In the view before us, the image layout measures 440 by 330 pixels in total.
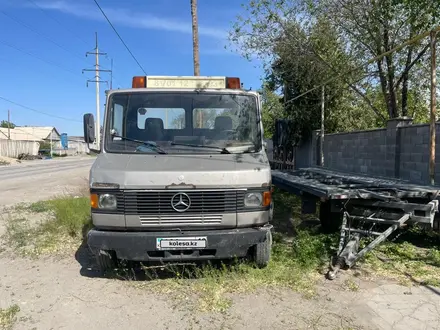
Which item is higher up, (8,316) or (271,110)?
(271,110)

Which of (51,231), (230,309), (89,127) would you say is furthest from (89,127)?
(230,309)

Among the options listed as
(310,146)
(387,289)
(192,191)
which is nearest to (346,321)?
(387,289)

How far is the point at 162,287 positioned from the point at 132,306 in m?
0.52

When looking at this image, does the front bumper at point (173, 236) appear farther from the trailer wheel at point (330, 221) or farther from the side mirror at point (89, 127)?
the trailer wheel at point (330, 221)

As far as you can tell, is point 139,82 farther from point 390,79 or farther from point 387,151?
point 390,79

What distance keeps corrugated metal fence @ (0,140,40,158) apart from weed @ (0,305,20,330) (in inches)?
1797

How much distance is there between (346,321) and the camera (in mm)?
3627

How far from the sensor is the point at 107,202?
436 centimetres

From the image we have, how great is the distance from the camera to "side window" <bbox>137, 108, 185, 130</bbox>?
5.23 meters

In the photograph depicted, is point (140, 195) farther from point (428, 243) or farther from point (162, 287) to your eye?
point (428, 243)

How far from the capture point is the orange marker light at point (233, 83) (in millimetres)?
5500

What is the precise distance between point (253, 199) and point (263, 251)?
0.68m

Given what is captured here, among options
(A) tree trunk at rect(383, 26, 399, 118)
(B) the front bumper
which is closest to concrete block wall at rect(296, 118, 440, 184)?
(A) tree trunk at rect(383, 26, 399, 118)

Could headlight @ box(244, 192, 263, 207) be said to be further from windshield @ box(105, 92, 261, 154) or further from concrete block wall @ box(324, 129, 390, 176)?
concrete block wall @ box(324, 129, 390, 176)
